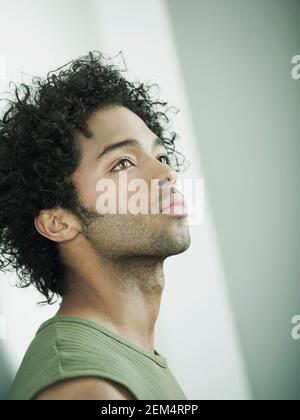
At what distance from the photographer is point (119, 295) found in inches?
43.8

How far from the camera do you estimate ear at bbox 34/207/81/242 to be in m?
1.15

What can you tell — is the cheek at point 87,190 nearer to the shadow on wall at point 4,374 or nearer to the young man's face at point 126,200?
the young man's face at point 126,200

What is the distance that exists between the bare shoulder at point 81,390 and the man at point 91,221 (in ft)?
0.32

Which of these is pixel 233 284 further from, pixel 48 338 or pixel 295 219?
pixel 48 338

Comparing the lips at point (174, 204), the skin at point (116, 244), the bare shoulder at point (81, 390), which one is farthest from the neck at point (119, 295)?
the bare shoulder at point (81, 390)

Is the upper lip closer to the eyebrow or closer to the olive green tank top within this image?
the eyebrow

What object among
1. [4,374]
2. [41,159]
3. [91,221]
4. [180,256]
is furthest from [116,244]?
[180,256]

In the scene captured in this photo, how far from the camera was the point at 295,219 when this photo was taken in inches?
74.5

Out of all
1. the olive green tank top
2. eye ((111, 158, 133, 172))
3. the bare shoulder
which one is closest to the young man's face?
eye ((111, 158, 133, 172))

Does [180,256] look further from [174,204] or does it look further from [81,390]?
[81,390]

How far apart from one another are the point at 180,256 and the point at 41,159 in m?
0.75

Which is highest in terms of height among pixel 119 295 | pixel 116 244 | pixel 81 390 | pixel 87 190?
pixel 87 190

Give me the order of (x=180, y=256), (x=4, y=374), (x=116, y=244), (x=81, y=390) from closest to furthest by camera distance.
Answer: (x=81, y=390) < (x=116, y=244) < (x=4, y=374) < (x=180, y=256)

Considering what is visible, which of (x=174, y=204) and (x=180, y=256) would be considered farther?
(x=180, y=256)
